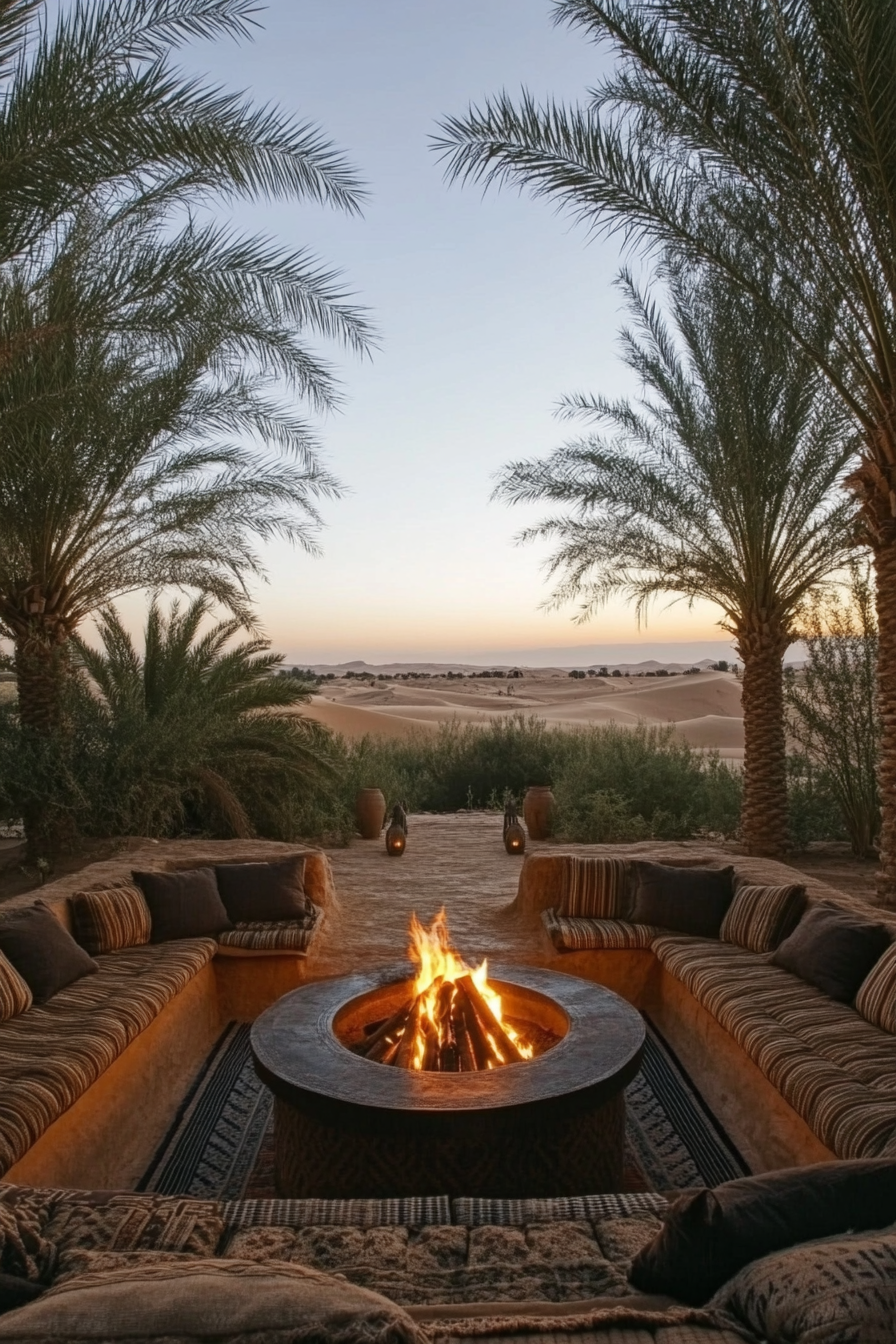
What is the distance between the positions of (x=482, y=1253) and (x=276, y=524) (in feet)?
31.7

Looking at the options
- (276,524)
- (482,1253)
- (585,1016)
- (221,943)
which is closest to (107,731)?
(276,524)

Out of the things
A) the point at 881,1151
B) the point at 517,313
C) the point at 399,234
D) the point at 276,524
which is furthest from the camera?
the point at 276,524

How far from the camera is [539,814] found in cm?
1045

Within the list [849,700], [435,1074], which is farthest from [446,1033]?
[849,700]

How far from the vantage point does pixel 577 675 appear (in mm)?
77688

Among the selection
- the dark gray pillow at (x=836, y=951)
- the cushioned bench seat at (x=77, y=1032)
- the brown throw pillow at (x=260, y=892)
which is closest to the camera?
the cushioned bench seat at (x=77, y=1032)

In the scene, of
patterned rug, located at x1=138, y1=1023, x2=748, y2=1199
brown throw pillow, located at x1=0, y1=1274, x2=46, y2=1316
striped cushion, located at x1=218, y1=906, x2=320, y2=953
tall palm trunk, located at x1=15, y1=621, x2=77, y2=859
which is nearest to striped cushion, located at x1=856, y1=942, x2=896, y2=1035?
patterned rug, located at x1=138, y1=1023, x2=748, y2=1199

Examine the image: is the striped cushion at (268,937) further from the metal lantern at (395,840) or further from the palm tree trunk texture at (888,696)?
the palm tree trunk texture at (888,696)

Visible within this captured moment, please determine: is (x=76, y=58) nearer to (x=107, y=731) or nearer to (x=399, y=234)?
(x=399, y=234)

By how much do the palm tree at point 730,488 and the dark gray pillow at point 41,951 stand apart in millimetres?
6746

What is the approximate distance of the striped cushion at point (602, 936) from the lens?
5.55m

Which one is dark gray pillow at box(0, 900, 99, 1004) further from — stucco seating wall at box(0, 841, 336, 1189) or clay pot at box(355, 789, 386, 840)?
clay pot at box(355, 789, 386, 840)

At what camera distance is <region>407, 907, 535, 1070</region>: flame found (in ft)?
12.9

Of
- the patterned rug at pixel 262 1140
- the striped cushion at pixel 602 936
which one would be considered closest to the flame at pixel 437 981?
the patterned rug at pixel 262 1140
